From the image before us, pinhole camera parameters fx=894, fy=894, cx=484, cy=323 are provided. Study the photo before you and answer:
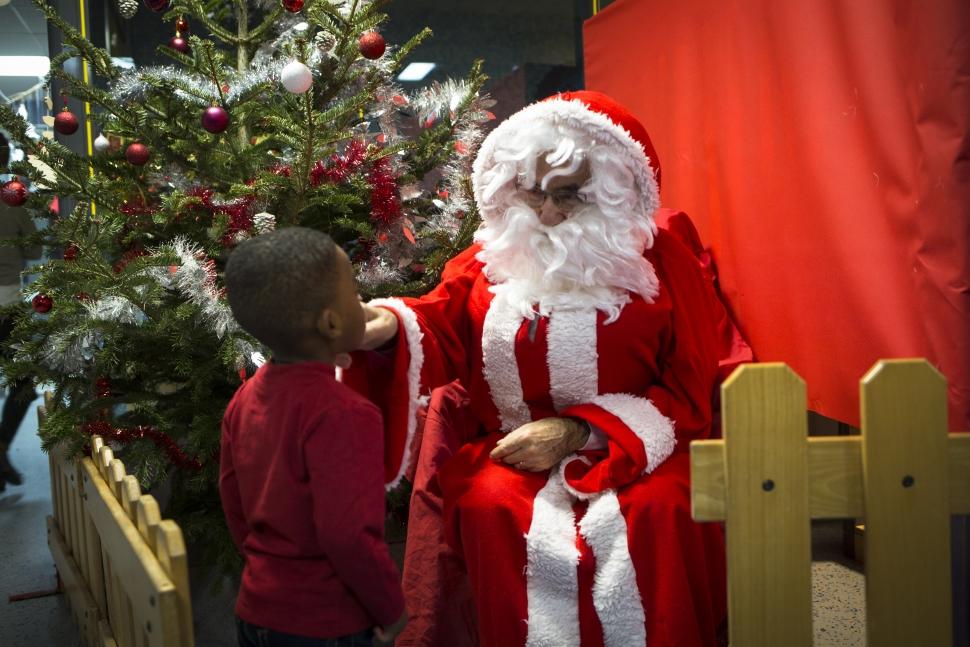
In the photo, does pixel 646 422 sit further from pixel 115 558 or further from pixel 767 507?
pixel 115 558

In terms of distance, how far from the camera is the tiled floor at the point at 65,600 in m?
2.63

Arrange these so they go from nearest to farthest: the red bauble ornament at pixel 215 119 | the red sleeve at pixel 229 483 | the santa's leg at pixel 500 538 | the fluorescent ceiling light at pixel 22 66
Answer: the red sleeve at pixel 229 483 < the santa's leg at pixel 500 538 < the red bauble ornament at pixel 215 119 < the fluorescent ceiling light at pixel 22 66

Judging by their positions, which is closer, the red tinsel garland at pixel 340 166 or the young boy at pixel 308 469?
the young boy at pixel 308 469

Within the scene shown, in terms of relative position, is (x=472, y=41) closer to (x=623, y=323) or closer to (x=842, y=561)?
(x=623, y=323)

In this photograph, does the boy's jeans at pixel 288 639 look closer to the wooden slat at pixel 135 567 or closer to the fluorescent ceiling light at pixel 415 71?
the wooden slat at pixel 135 567

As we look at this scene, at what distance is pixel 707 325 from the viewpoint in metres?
2.19

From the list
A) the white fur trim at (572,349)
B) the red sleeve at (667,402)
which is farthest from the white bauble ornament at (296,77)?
the red sleeve at (667,402)

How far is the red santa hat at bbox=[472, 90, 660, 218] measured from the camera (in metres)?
2.11

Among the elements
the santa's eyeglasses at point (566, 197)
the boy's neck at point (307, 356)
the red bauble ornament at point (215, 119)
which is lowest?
the boy's neck at point (307, 356)

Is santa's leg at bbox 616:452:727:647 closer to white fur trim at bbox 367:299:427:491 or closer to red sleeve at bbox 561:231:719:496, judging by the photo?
red sleeve at bbox 561:231:719:496

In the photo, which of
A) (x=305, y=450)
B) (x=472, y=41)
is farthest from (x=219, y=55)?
(x=305, y=450)

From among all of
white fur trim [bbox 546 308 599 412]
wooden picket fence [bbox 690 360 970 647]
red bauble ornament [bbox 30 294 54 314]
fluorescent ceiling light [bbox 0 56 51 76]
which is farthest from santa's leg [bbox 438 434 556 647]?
fluorescent ceiling light [bbox 0 56 51 76]

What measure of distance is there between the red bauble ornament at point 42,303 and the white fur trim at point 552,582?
1.52 m

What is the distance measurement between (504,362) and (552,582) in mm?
534
